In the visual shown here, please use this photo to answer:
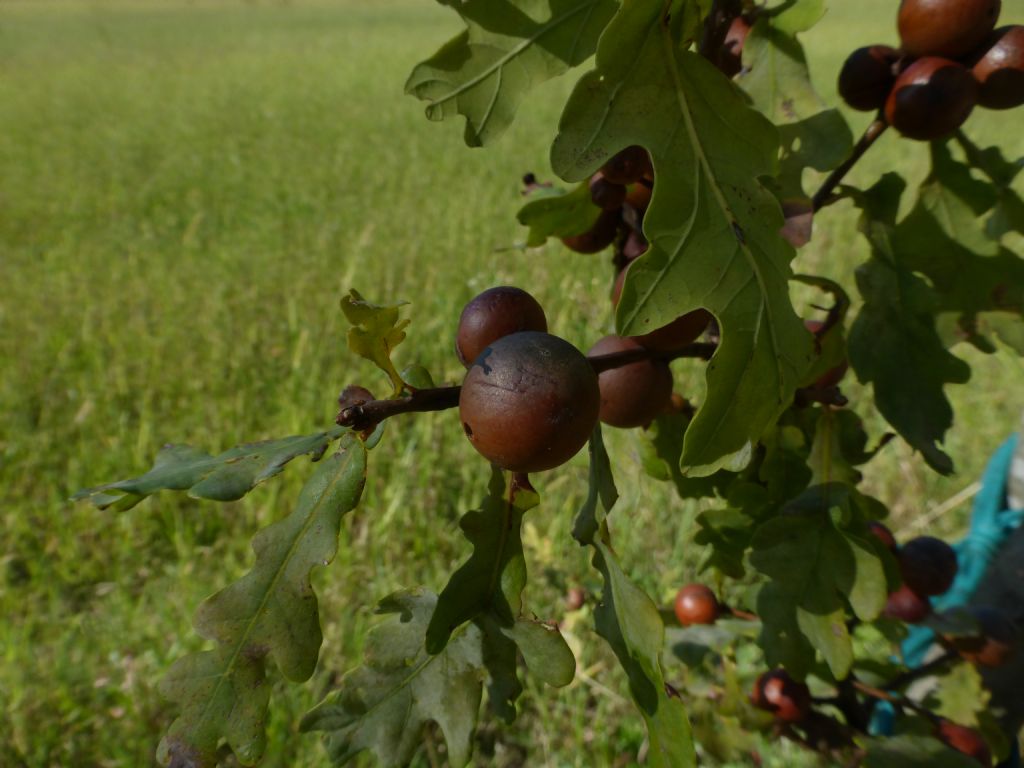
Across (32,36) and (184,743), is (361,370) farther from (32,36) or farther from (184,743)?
(32,36)

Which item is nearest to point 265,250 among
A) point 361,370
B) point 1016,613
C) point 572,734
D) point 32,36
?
point 361,370

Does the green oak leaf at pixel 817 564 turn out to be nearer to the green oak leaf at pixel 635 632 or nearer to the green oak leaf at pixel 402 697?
the green oak leaf at pixel 635 632

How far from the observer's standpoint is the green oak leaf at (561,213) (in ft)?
3.41

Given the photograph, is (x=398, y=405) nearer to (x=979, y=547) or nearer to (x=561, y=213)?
(x=561, y=213)

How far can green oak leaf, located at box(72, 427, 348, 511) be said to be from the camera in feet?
2.35

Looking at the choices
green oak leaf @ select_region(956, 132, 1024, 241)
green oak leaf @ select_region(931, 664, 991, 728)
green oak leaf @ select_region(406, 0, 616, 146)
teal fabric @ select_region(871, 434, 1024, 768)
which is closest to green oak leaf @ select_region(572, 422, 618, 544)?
green oak leaf @ select_region(406, 0, 616, 146)

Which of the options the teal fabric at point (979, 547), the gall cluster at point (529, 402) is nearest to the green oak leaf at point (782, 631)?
the gall cluster at point (529, 402)

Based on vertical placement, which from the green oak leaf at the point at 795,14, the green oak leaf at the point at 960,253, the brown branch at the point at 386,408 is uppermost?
the green oak leaf at the point at 795,14

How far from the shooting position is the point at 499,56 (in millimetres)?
839

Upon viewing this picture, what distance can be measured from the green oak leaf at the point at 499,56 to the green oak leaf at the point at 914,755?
109 cm

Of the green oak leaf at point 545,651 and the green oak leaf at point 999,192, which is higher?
the green oak leaf at point 999,192

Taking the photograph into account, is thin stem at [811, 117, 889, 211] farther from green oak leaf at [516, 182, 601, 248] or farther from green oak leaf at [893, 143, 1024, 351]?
green oak leaf at [516, 182, 601, 248]

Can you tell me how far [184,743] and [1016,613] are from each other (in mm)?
1647

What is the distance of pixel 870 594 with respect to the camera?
0.97m
